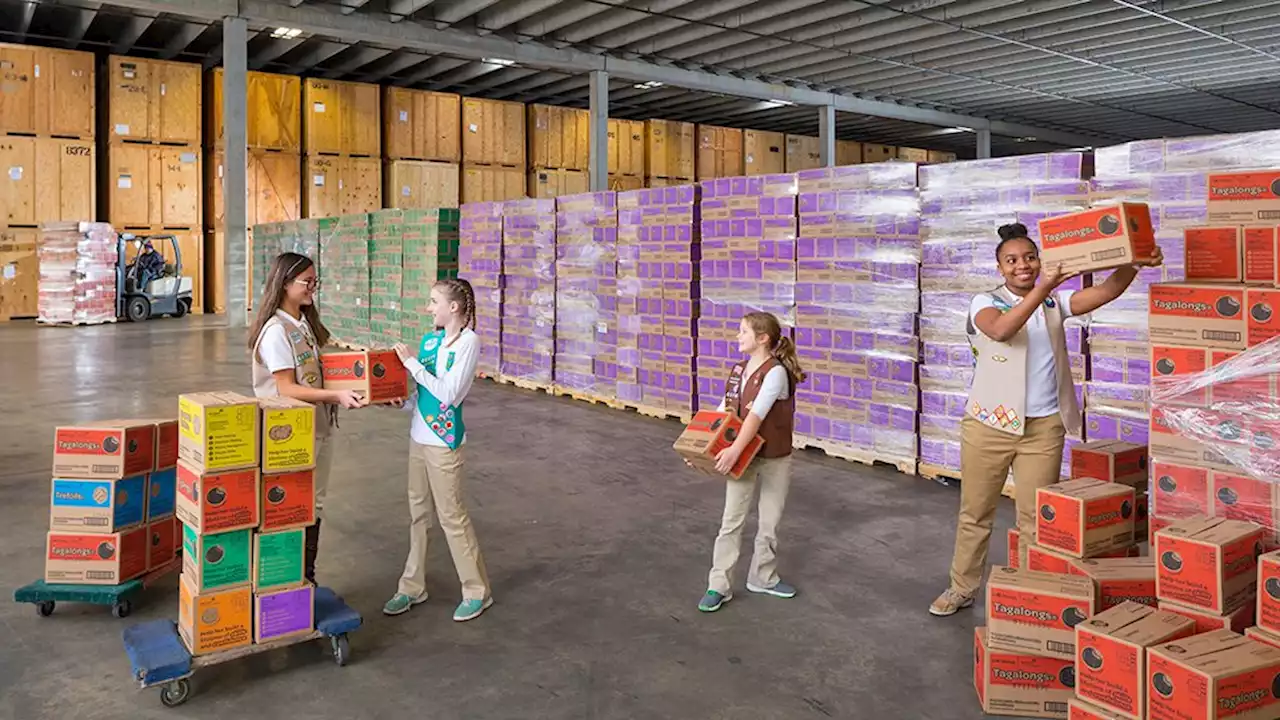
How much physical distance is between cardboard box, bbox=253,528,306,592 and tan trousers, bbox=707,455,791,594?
1729mm

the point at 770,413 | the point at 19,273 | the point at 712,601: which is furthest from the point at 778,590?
the point at 19,273

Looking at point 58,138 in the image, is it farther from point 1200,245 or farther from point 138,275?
point 1200,245

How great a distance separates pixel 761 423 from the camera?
4.08m

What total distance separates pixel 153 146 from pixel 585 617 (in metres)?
18.7

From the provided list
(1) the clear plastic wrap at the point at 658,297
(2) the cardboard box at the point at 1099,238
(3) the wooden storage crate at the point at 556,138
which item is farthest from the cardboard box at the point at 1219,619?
(3) the wooden storage crate at the point at 556,138

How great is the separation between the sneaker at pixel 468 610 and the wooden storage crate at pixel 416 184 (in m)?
17.5

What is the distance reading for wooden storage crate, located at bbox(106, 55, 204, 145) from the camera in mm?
18469

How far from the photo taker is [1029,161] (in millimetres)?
6043

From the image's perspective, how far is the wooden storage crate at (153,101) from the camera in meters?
18.5

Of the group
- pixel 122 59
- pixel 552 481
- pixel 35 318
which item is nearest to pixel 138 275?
pixel 35 318

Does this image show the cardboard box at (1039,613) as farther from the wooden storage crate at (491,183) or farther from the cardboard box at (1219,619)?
the wooden storage crate at (491,183)

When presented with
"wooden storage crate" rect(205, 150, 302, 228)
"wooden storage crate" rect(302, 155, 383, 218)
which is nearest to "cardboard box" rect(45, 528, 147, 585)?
"wooden storage crate" rect(205, 150, 302, 228)

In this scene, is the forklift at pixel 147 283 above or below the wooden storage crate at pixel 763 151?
below

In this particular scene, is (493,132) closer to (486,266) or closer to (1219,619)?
(486,266)
